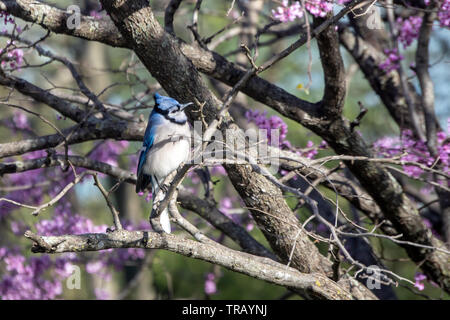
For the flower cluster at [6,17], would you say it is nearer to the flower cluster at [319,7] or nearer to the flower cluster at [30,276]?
the flower cluster at [319,7]

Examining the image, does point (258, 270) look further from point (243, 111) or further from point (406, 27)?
point (406, 27)

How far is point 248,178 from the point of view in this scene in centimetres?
352

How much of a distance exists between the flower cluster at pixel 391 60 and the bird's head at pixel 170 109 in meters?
2.21

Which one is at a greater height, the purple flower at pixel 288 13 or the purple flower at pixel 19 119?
the purple flower at pixel 19 119

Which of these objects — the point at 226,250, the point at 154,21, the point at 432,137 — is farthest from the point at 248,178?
the point at 432,137

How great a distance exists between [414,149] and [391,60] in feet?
2.89

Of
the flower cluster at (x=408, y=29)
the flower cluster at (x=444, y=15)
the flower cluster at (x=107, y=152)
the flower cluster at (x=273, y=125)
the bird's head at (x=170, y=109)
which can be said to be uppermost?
the flower cluster at (x=408, y=29)

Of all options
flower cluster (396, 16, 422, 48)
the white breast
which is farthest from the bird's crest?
flower cluster (396, 16, 422, 48)

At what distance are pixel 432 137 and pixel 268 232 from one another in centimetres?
175

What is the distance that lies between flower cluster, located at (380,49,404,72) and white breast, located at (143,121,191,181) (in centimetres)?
219

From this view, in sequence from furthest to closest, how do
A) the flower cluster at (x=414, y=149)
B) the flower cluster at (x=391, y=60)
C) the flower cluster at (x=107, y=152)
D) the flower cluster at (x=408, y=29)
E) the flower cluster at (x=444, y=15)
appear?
the flower cluster at (x=107, y=152) < the flower cluster at (x=408, y=29) < the flower cluster at (x=391, y=60) < the flower cluster at (x=414, y=149) < the flower cluster at (x=444, y=15)

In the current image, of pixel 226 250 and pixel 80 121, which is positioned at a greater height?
pixel 80 121

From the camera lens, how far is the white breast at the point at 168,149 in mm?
3740

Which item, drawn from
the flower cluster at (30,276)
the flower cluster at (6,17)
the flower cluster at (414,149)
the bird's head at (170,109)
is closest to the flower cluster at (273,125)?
the flower cluster at (414,149)
